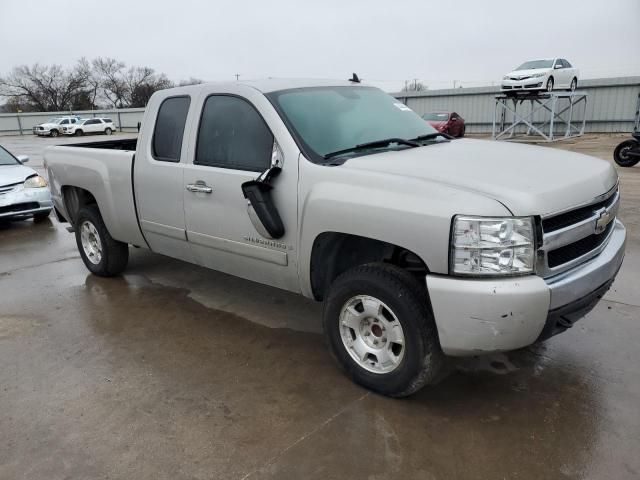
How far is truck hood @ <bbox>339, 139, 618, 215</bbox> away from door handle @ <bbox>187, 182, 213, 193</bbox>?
120 centimetres

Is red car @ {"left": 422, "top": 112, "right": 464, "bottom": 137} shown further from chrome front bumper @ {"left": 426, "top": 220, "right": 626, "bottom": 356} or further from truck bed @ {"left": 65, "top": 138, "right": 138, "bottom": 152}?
chrome front bumper @ {"left": 426, "top": 220, "right": 626, "bottom": 356}

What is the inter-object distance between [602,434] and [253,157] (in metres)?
2.68

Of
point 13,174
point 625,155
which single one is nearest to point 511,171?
point 13,174

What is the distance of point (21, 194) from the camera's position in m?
8.31

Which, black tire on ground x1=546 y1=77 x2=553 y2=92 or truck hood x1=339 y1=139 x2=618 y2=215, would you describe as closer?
truck hood x1=339 y1=139 x2=618 y2=215

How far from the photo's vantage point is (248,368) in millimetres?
3645

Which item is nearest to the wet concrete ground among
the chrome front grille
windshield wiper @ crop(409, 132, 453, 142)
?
the chrome front grille

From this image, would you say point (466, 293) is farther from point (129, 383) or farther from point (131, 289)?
point (131, 289)

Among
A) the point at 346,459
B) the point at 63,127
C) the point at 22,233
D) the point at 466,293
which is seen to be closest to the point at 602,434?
the point at 466,293

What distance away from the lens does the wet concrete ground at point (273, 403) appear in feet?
8.71

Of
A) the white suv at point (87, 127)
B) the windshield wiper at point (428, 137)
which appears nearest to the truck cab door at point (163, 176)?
the windshield wiper at point (428, 137)

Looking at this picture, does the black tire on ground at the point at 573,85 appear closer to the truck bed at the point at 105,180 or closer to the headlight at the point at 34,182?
the headlight at the point at 34,182

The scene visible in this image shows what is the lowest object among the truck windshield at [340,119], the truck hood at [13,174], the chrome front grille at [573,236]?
the truck hood at [13,174]

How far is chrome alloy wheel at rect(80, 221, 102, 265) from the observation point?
5578mm
